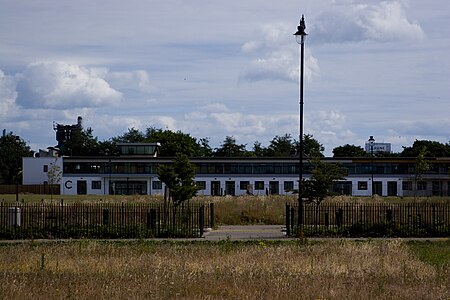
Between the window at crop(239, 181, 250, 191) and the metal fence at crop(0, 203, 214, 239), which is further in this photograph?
the window at crop(239, 181, 250, 191)

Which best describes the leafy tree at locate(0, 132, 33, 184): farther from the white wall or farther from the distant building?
the distant building

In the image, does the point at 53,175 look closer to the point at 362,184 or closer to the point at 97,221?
the point at 362,184

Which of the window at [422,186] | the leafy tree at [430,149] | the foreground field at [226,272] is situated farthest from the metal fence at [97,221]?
the leafy tree at [430,149]

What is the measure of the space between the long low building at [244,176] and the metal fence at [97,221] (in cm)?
6386

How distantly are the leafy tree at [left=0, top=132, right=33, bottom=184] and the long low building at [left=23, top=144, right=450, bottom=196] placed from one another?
26.9 metres

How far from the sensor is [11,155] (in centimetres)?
14588

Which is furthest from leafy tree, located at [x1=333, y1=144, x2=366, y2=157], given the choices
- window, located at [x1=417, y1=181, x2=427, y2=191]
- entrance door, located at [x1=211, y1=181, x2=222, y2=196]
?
entrance door, located at [x1=211, y1=181, x2=222, y2=196]

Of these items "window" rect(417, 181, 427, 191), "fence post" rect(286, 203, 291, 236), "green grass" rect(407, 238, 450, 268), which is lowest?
"green grass" rect(407, 238, 450, 268)

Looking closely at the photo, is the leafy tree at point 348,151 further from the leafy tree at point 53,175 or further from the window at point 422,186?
the leafy tree at point 53,175

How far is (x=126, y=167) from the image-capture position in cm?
10800

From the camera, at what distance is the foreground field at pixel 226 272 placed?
14.9 metres

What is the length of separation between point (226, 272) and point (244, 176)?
3447 inches

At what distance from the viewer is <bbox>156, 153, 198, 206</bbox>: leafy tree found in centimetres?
3716

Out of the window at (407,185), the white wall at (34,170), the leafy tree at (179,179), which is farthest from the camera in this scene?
the white wall at (34,170)
